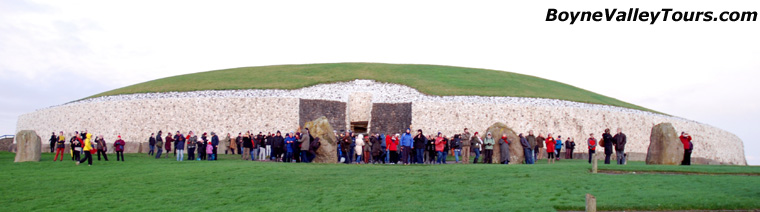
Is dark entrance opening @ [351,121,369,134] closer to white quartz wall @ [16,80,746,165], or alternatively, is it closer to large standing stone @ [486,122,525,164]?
white quartz wall @ [16,80,746,165]

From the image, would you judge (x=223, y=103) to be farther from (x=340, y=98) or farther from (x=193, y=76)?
(x=193, y=76)

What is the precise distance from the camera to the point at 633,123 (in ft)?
141

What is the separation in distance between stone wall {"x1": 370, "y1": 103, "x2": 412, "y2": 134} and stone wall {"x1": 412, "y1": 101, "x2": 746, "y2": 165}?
534 mm

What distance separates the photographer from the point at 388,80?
47938 mm

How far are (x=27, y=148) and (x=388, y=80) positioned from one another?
2646 centimetres

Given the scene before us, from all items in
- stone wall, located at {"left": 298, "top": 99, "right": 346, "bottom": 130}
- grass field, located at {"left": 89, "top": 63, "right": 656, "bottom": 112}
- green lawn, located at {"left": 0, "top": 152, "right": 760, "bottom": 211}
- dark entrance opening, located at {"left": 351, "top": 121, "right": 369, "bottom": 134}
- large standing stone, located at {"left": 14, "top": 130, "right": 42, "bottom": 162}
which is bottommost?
green lawn, located at {"left": 0, "top": 152, "right": 760, "bottom": 211}

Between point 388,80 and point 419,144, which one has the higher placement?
point 388,80

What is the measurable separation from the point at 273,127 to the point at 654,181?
2639cm

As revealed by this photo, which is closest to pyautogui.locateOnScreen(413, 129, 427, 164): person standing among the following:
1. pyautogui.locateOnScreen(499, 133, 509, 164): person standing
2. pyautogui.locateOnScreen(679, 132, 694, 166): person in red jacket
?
pyautogui.locateOnScreen(499, 133, 509, 164): person standing

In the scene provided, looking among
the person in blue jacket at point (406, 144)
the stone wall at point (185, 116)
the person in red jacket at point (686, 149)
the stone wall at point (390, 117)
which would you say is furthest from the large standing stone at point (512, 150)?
the stone wall at point (185, 116)

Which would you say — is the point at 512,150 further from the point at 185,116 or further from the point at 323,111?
the point at 185,116

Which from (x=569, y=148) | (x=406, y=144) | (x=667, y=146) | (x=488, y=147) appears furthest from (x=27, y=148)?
(x=569, y=148)

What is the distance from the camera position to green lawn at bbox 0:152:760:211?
13625 millimetres

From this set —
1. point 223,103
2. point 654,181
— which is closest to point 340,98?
point 223,103
